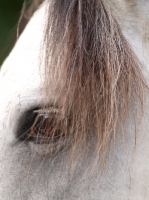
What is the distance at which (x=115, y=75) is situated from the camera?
85cm

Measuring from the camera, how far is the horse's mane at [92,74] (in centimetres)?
84

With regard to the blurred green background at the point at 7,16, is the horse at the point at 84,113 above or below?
below

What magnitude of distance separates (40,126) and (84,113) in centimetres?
11

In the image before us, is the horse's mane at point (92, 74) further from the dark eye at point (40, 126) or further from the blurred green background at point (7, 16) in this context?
the blurred green background at point (7, 16)

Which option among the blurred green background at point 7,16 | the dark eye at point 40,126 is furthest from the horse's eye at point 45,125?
the blurred green background at point 7,16

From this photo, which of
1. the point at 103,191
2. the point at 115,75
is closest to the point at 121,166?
the point at 103,191

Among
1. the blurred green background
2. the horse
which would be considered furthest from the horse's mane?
the blurred green background

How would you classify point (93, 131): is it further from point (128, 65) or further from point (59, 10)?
point (59, 10)

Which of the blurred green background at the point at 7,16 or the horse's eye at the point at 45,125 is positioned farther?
the blurred green background at the point at 7,16

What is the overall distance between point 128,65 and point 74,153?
225mm

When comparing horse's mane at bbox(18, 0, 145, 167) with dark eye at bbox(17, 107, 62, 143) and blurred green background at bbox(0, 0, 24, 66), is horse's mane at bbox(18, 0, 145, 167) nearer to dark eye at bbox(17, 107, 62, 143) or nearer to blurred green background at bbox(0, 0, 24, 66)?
dark eye at bbox(17, 107, 62, 143)

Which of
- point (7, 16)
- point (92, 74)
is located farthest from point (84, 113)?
point (7, 16)

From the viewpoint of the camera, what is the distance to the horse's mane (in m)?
0.84

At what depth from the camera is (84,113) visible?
836mm
